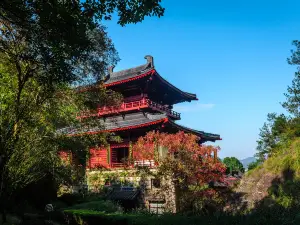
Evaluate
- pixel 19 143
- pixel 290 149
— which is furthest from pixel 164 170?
pixel 290 149

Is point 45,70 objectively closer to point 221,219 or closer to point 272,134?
point 221,219

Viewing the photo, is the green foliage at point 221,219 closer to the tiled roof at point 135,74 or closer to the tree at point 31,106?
the tree at point 31,106

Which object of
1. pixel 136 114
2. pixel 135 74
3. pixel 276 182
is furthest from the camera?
pixel 135 74

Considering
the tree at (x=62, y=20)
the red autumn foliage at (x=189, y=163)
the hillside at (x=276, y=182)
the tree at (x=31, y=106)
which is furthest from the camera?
the hillside at (x=276, y=182)

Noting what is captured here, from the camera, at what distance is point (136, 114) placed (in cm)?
2344

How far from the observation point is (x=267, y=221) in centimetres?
675

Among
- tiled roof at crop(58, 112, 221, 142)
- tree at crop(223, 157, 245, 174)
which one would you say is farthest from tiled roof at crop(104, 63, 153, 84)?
tree at crop(223, 157, 245, 174)

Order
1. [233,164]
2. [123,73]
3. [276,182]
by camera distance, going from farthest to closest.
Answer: [233,164], [123,73], [276,182]

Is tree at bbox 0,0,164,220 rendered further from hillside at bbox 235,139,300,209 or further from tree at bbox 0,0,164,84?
hillside at bbox 235,139,300,209

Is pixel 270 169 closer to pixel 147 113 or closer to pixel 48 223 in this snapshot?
pixel 147 113

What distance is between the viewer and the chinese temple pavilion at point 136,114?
21828 mm

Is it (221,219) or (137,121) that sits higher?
(137,121)

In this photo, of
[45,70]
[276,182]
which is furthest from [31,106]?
[276,182]

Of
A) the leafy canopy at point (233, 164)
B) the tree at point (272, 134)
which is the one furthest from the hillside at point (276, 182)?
the leafy canopy at point (233, 164)
